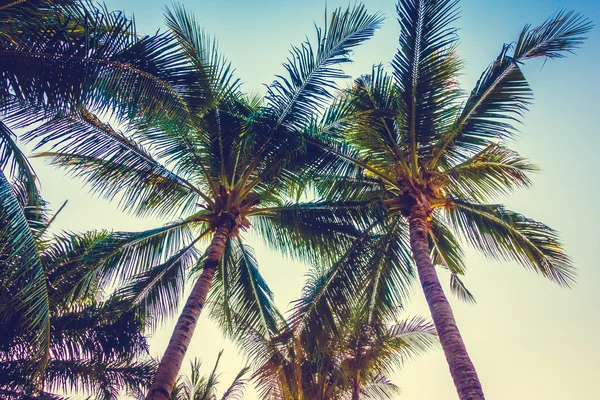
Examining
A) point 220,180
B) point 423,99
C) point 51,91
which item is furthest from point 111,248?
point 423,99

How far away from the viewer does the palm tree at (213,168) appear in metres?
7.41

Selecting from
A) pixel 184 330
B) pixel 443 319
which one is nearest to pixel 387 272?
pixel 443 319

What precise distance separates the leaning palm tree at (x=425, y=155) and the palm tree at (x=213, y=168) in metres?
0.67

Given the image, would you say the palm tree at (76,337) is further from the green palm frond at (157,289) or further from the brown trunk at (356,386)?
the brown trunk at (356,386)

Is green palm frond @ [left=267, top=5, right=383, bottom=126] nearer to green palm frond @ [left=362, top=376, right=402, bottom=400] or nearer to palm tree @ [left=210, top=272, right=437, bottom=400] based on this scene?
palm tree @ [left=210, top=272, right=437, bottom=400]

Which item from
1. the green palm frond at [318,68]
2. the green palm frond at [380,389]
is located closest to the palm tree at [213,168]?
the green palm frond at [318,68]

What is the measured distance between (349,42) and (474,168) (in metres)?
3.36

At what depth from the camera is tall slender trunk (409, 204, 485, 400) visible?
468cm

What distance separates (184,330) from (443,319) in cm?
366

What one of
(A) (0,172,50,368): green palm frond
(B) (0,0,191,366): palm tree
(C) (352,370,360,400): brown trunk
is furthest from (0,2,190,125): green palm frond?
(C) (352,370,360,400): brown trunk

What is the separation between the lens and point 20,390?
786 centimetres

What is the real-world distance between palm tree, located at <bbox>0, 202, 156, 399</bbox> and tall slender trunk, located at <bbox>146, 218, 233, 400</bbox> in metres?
1.95

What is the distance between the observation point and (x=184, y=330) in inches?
249

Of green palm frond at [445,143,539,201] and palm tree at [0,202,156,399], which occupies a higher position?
green palm frond at [445,143,539,201]
